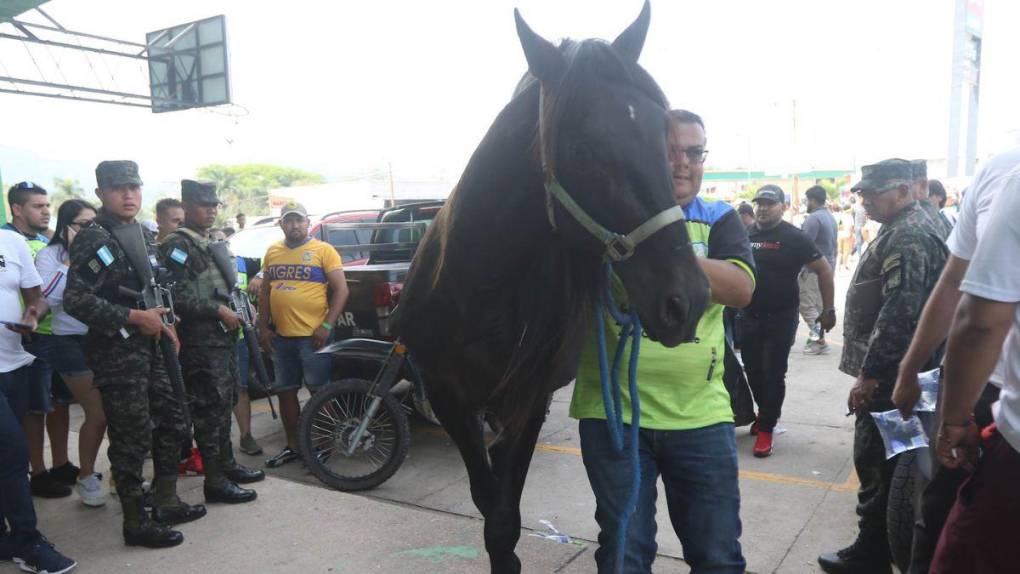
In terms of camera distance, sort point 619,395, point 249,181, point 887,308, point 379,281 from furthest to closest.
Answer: point 249,181, point 379,281, point 887,308, point 619,395

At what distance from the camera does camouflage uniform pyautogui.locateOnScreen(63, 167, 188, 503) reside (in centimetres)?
372

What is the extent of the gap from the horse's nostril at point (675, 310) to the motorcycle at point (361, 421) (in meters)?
3.41

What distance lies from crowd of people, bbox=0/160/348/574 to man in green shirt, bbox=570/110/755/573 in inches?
109

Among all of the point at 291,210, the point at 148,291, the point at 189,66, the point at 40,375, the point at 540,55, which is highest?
the point at 189,66

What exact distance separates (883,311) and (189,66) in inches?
829

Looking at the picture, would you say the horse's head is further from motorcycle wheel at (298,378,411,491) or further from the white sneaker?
the white sneaker

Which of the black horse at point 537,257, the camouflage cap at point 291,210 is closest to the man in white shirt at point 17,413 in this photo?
the camouflage cap at point 291,210

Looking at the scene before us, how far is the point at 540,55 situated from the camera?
181cm

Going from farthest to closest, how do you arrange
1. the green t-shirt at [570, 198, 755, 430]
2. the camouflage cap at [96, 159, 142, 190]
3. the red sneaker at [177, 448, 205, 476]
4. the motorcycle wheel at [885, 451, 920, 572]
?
the red sneaker at [177, 448, 205, 476] → the camouflage cap at [96, 159, 142, 190] → the motorcycle wheel at [885, 451, 920, 572] → the green t-shirt at [570, 198, 755, 430]

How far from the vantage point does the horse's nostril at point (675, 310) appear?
5.25 feet

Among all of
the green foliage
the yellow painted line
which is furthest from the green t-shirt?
the green foliage

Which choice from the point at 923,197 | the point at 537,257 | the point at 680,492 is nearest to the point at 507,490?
the point at 680,492

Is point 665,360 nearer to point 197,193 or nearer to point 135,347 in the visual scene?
point 135,347

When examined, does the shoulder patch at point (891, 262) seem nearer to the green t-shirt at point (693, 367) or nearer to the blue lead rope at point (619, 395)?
the green t-shirt at point (693, 367)
